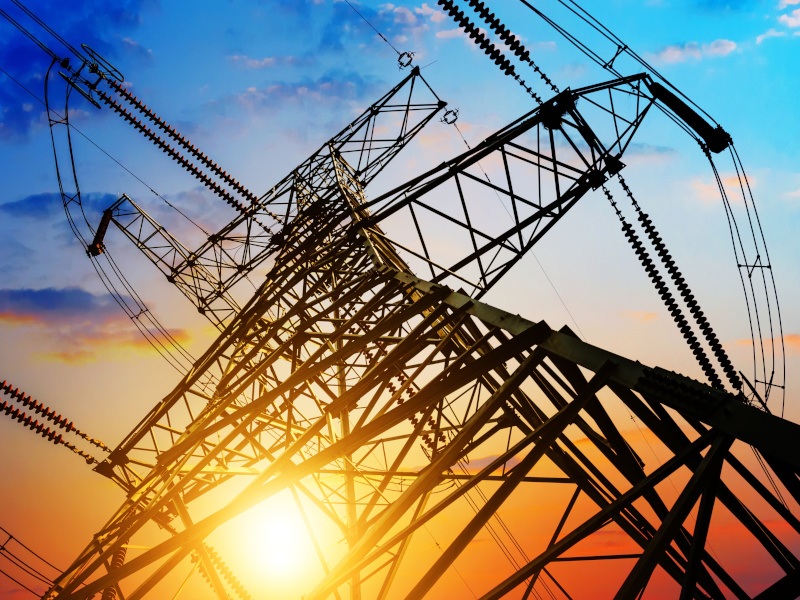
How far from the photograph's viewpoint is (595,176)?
5625mm

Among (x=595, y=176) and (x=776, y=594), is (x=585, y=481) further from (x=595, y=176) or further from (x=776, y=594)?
(x=595, y=176)

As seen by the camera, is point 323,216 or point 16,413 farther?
point 323,216

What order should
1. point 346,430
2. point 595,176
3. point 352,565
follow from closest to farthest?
point 352,565
point 595,176
point 346,430

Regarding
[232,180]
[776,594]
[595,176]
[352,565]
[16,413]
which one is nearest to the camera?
[776,594]

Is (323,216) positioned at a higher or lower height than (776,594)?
higher

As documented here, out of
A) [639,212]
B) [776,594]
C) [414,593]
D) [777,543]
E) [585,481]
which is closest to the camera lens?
[776,594]

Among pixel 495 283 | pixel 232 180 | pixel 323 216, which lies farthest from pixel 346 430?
pixel 232 180

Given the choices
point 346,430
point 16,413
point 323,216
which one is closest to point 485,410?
point 346,430

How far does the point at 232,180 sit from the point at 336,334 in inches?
290

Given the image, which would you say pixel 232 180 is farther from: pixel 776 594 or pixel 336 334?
pixel 776 594

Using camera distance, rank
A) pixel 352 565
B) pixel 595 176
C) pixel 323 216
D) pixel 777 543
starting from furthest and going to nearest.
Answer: pixel 323 216
pixel 595 176
pixel 777 543
pixel 352 565

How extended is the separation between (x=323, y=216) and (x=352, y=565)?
22.7 feet

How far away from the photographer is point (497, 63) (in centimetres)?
739

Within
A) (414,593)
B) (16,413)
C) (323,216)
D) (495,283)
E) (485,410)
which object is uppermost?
(323,216)
